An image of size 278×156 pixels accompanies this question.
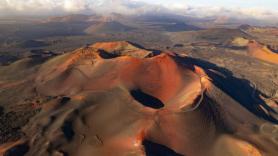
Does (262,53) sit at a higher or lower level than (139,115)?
lower

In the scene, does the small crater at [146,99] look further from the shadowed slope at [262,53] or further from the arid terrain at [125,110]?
the shadowed slope at [262,53]

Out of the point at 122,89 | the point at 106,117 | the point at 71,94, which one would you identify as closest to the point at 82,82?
the point at 71,94

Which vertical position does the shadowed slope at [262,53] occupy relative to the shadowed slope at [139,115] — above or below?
below

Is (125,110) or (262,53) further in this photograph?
(262,53)

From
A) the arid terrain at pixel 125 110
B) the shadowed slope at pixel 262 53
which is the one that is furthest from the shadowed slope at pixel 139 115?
the shadowed slope at pixel 262 53

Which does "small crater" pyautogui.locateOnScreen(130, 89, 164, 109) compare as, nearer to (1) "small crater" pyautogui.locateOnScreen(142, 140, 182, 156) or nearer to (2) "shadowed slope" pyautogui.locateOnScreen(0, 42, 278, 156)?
(2) "shadowed slope" pyautogui.locateOnScreen(0, 42, 278, 156)

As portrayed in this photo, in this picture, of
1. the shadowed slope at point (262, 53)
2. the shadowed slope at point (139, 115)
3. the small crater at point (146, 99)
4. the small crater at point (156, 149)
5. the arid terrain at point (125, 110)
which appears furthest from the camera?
the shadowed slope at point (262, 53)

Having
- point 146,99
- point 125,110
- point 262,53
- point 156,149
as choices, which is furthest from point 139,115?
point 262,53

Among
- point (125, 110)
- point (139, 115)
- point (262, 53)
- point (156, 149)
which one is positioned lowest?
point (262, 53)

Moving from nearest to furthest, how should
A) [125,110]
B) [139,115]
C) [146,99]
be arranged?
[139,115] → [125,110] → [146,99]

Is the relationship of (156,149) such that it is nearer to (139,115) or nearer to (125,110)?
(139,115)

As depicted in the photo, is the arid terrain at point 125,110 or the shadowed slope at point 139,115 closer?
the shadowed slope at point 139,115
